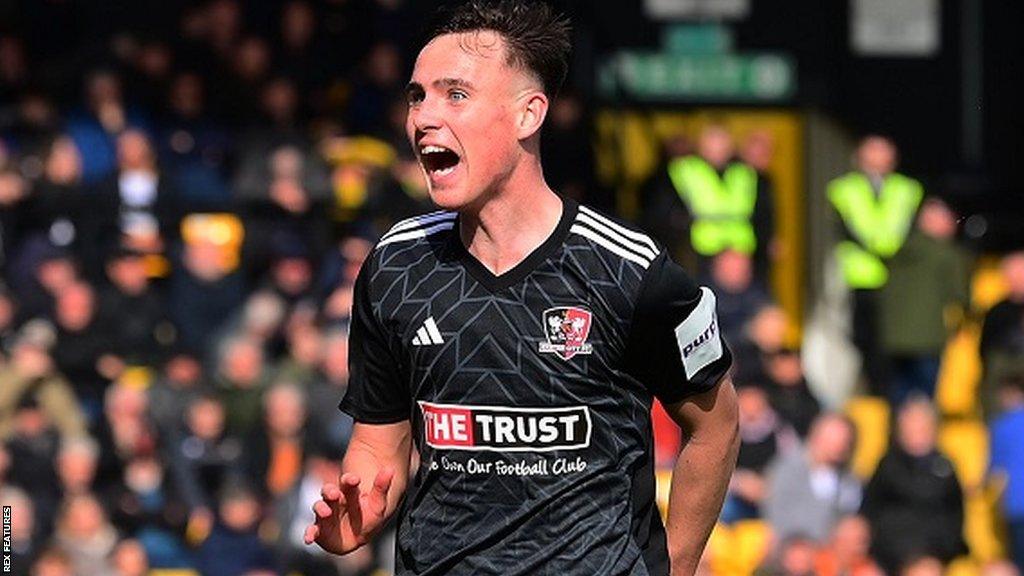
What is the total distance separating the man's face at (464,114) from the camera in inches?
190

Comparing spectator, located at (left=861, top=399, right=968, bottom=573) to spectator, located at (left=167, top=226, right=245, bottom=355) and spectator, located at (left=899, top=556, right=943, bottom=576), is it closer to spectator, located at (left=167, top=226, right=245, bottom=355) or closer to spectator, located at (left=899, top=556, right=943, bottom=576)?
spectator, located at (left=899, top=556, right=943, bottom=576)

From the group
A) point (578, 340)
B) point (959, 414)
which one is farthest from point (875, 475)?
point (578, 340)

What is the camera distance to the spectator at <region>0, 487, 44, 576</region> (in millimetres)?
11523

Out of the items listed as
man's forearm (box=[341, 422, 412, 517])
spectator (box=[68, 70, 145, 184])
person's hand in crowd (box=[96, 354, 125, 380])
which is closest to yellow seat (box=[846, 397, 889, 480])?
person's hand in crowd (box=[96, 354, 125, 380])

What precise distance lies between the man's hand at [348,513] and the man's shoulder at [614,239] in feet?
2.15

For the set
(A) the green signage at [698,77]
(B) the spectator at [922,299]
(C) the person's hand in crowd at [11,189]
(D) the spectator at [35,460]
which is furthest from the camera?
(A) the green signage at [698,77]

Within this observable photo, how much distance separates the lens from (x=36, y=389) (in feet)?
42.7

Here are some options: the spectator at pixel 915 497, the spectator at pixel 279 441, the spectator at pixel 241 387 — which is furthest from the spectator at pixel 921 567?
the spectator at pixel 241 387

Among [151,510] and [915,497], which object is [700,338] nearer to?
[151,510]

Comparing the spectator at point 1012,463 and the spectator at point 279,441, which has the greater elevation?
the spectator at point 279,441

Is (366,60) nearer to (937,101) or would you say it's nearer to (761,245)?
(761,245)

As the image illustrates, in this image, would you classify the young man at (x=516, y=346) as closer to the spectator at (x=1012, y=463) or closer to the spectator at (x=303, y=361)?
the spectator at (x=303, y=361)

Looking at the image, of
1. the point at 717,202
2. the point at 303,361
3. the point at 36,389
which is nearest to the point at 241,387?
the point at 303,361

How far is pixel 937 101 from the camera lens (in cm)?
1820
